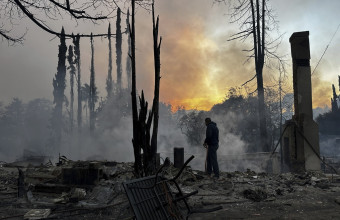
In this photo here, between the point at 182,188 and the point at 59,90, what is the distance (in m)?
41.2

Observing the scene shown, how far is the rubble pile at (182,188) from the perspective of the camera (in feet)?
20.1

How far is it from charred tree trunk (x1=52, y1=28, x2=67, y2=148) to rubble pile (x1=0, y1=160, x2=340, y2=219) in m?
32.4

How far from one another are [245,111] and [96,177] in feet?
75.7

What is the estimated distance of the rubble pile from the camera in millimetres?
6113

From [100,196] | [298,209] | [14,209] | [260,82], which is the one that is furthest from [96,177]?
[260,82]

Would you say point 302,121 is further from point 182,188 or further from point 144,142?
point 144,142

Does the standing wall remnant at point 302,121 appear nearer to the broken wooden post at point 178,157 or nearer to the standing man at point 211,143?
the standing man at point 211,143

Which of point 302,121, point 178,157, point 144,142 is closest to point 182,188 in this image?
point 178,157

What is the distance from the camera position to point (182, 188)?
25.3 feet

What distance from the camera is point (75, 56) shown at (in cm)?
4631

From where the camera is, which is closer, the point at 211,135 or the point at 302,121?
the point at 211,135

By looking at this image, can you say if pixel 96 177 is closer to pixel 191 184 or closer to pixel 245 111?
pixel 191 184

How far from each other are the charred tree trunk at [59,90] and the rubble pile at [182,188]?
32.4 m

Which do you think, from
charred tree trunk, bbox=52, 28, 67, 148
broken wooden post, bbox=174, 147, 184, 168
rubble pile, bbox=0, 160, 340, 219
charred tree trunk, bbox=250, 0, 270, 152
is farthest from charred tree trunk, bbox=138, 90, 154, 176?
charred tree trunk, bbox=52, 28, 67, 148
